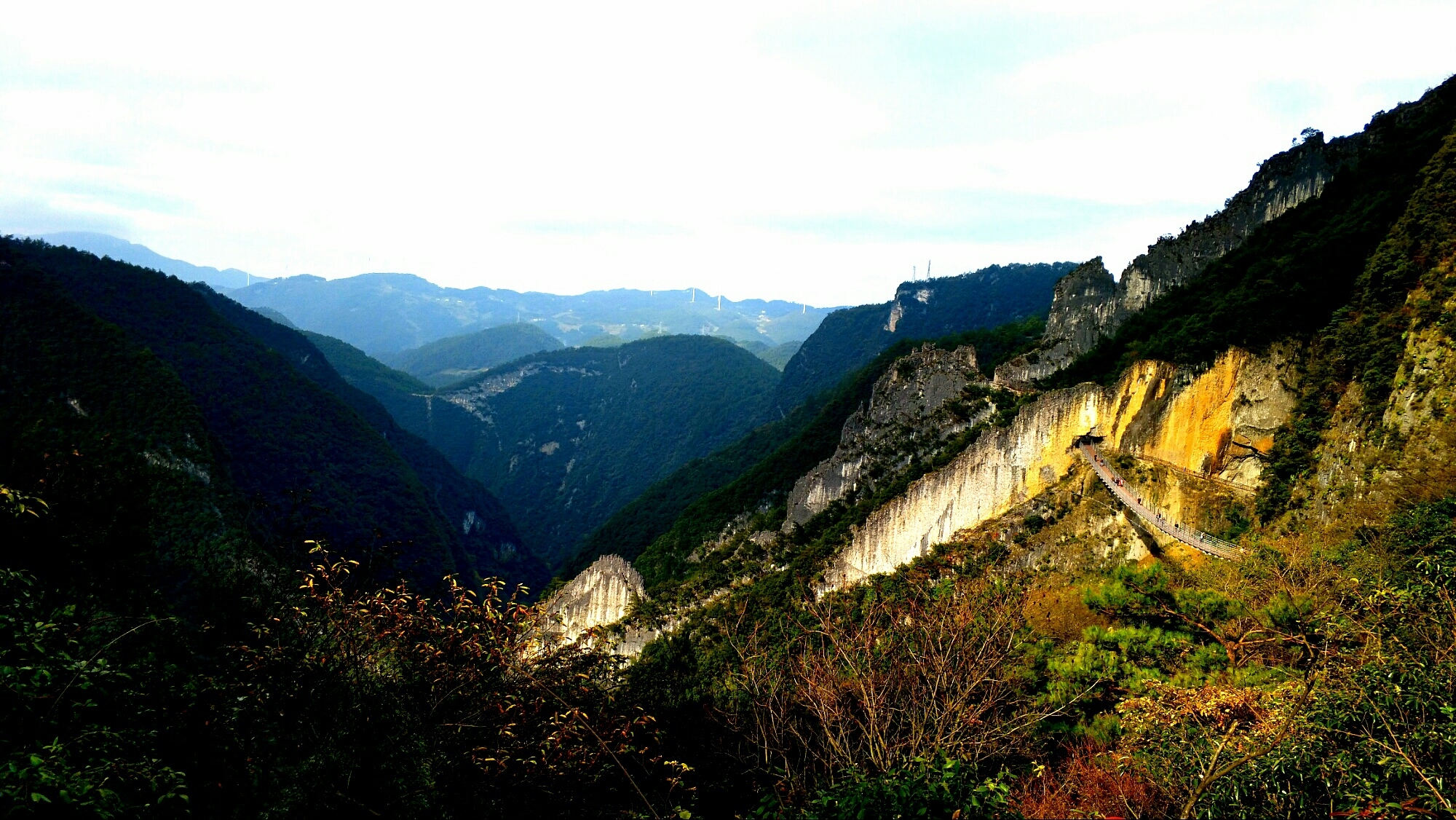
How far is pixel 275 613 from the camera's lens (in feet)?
36.6

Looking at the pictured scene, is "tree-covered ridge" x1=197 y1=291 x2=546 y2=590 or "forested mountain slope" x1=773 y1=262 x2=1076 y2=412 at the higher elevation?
"forested mountain slope" x1=773 y1=262 x2=1076 y2=412

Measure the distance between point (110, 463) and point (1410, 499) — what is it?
3516cm

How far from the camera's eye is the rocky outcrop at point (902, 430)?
4022 cm

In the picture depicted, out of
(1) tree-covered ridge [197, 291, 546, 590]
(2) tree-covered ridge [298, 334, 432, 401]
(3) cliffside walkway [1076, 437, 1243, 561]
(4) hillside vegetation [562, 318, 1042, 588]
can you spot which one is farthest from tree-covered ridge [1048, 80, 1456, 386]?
(2) tree-covered ridge [298, 334, 432, 401]

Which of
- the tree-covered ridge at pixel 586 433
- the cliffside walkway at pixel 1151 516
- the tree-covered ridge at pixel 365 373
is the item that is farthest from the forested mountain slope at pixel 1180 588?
the tree-covered ridge at pixel 365 373

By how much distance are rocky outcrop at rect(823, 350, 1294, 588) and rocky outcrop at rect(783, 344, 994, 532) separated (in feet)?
28.5

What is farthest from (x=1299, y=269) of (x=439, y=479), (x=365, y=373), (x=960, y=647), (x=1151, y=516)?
(x=365, y=373)

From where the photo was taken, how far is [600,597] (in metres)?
37.3

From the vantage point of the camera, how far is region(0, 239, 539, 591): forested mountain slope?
65.9 m

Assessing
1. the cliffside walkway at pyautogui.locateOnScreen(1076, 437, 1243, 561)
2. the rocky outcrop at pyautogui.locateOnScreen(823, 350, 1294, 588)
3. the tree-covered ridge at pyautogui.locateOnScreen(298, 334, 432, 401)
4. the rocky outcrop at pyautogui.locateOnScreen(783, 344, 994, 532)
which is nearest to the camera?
the cliffside walkway at pyautogui.locateOnScreen(1076, 437, 1243, 561)

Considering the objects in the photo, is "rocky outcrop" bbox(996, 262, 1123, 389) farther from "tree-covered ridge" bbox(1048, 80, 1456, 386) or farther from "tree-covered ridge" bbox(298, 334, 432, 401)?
"tree-covered ridge" bbox(298, 334, 432, 401)

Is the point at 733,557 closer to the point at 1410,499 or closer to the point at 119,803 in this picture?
the point at 1410,499

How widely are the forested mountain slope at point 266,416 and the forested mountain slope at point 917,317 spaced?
72.3 m

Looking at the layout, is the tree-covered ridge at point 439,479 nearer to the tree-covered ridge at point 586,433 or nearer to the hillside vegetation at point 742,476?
the tree-covered ridge at point 586,433
